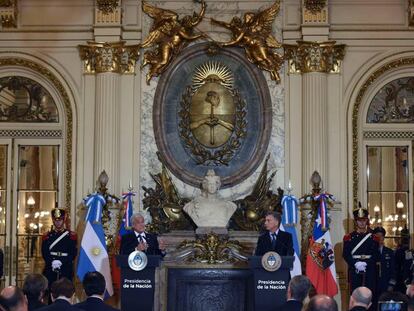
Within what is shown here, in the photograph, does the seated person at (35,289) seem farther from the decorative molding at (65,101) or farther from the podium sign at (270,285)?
the decorative molding at (65,101)

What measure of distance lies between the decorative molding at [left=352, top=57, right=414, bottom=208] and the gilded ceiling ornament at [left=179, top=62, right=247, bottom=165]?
66.1 inches

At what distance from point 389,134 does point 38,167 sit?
5.42 meters

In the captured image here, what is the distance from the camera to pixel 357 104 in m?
15.4

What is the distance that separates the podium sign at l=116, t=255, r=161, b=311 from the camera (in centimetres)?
1106

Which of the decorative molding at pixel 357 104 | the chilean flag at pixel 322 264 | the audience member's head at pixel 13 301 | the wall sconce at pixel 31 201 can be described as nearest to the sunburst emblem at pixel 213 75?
the decorative molding at pixel 357 104

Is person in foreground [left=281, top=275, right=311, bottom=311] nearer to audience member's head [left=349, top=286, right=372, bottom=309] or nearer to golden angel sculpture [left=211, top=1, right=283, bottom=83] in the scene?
audience member's head [left=349, top=286, right=372, bottom=309]

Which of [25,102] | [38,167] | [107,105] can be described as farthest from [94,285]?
[25,102]

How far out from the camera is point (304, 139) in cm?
1519

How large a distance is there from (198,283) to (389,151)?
148 inches

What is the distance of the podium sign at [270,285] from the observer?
1078 centimetres

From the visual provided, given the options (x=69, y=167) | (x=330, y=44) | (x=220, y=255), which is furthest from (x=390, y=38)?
(x=69, y=167)

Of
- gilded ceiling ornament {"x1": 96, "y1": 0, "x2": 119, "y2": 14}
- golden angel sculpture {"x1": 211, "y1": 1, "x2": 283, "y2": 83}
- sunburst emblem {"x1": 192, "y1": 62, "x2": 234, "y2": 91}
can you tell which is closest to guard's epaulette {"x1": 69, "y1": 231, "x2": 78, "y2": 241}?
sunburst emblem {"x1": 192, "y1": 62, "x2": 234, "y2": 91}

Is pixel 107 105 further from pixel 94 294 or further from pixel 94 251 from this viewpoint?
pixel 94 294

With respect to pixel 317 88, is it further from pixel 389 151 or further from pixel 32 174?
pixel 32 174
